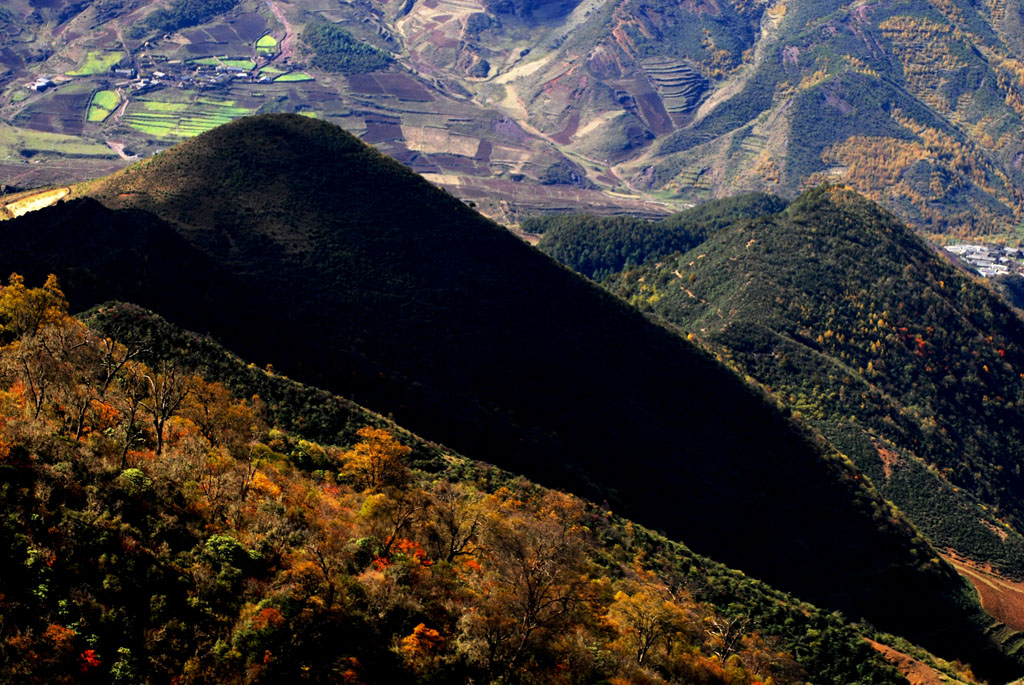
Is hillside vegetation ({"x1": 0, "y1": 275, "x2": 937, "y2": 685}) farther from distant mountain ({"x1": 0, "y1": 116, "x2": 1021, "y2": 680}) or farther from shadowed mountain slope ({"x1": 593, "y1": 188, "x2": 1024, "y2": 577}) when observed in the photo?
shadowed mountain slope ({"x1": 593, "y1": 188, "x2": 1024, "y2": 577})

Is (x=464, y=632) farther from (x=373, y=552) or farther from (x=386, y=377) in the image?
(x=386, y=377)

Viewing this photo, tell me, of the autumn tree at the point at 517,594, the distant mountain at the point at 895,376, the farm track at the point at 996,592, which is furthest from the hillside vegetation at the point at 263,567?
the distant mountain at the point at 895,376

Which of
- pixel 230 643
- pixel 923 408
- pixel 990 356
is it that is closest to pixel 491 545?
pixel 230 643

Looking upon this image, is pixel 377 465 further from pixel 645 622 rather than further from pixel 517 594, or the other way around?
pixel 645 622

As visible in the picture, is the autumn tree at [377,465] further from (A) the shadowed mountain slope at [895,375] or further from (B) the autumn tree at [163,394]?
(A) the shadowed mountain slope at [895,375]

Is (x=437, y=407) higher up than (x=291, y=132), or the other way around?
(x=291, y=132)

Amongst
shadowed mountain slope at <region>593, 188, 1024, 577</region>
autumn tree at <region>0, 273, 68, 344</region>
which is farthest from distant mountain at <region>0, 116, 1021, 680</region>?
shadowed mountain slope at <region>593, 188, 1024, 577</region>

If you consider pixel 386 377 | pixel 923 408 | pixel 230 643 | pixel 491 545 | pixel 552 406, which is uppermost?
pixel 230 643
